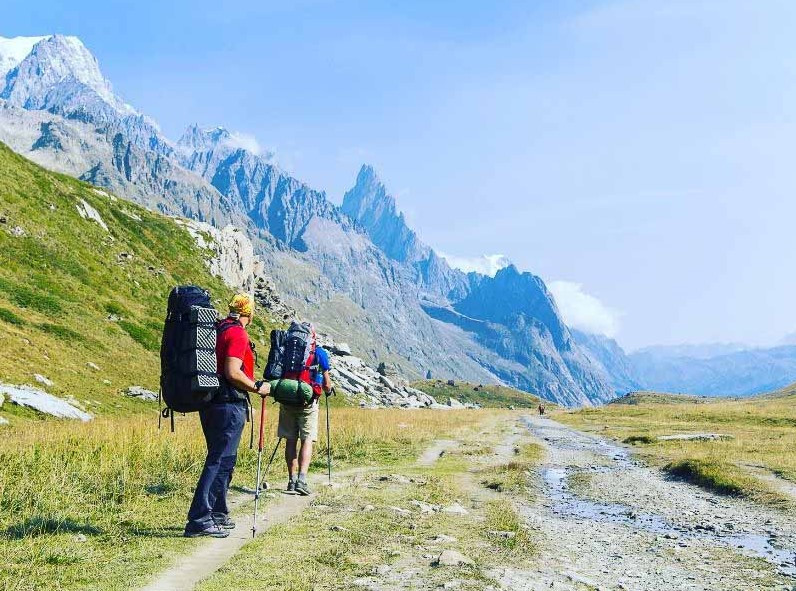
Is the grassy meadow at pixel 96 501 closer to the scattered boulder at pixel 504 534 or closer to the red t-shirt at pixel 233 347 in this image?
the red t-shirt at pixel 233 347

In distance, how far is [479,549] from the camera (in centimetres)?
974

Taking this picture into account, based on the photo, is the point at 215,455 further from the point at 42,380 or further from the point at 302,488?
the point at 42,380

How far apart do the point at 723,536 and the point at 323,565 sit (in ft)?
26.1

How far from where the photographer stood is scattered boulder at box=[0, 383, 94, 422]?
25453 millimetres

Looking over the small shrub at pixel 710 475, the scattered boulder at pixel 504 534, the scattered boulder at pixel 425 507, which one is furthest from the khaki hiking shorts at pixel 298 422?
the small shrub at pixel 710 475

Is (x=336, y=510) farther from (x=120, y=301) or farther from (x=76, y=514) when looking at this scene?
(x=120, y=301)

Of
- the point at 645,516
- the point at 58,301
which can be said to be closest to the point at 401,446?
the point at 645,516

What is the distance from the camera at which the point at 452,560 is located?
8.72 metres

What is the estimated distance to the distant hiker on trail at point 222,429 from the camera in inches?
395

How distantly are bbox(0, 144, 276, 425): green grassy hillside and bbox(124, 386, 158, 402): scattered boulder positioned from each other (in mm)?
612

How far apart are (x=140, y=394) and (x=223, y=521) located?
30.2m

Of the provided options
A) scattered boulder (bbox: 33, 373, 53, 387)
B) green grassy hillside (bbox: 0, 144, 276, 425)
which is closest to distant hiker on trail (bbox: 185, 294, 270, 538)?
green grassy hillside (bbox: 0, 144, 276, 425)

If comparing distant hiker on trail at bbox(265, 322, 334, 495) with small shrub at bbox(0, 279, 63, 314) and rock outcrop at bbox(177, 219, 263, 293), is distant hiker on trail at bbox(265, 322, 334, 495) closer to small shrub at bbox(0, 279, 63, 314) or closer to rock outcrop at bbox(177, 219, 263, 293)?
small shrub at bbox(0, 279, 63, 314)

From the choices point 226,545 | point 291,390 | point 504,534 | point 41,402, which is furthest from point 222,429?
point 41,402
